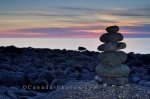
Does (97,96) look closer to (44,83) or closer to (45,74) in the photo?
(44,83)

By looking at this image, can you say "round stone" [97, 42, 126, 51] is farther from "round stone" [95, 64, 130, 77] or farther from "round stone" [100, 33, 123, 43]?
"round stone" [95, 64, 130, 77]

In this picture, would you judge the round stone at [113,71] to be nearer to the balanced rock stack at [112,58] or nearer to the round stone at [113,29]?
the balanced rock stack at [112,58]

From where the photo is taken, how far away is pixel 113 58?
44.8ft

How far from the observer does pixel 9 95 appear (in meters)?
14.5

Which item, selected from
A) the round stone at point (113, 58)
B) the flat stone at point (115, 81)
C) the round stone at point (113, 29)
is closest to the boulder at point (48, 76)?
the flat stone at point (115, 81)

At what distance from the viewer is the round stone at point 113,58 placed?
1365 centimetres

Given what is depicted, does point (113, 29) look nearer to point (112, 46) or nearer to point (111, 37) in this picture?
point (111, 37)

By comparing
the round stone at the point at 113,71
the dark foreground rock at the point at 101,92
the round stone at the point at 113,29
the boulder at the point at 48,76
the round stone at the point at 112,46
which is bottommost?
the dark foreground rock at the point at 101,92

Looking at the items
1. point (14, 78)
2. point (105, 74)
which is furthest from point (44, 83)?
point (105, 74)

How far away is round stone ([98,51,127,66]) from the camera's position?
1365 centimetres

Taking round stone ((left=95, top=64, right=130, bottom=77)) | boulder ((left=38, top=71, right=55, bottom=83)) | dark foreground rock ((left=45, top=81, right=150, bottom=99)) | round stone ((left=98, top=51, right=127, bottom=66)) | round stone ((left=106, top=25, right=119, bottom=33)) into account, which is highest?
round stone ((left=106, top=25, right=119, bottom=33))

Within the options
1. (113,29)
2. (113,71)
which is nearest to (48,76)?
(113,71)

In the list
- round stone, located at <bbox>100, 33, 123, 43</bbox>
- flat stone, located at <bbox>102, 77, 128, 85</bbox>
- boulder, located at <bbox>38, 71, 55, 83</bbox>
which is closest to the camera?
round stone, located at <bbox>100, 33, 123, 43</bbox>

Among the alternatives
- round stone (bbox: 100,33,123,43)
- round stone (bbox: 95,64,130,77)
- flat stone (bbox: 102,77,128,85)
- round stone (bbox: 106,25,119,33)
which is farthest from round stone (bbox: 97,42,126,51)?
flat stone (bbox: 102,77,128,85)
